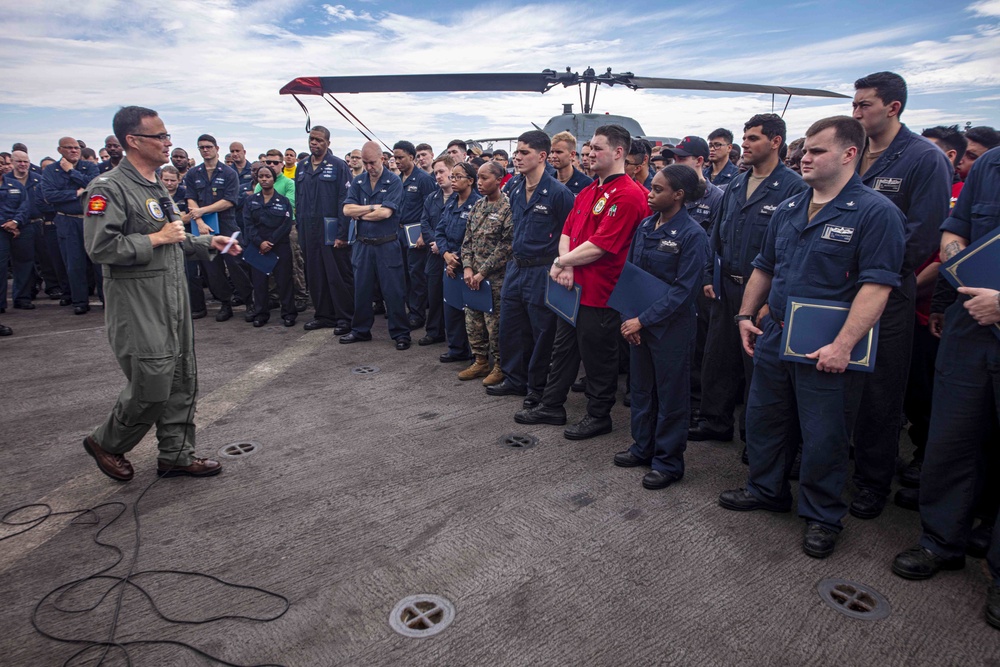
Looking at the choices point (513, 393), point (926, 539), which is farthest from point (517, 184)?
point (926, 539)

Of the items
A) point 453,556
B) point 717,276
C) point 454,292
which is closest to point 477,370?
point 454,292

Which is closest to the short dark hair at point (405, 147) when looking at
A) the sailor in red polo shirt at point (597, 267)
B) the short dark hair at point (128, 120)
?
the sailor in red polo shirt at point (597, 267)

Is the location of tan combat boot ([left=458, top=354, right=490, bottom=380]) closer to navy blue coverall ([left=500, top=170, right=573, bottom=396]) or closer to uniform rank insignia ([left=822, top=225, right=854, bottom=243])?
navy blue coverall ([left=500, top=170, right=573, bottom=396])

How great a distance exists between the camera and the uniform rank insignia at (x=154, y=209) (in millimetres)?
3156

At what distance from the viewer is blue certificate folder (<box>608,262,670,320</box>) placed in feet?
10.6

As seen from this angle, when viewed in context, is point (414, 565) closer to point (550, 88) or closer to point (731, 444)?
point (731, 444)

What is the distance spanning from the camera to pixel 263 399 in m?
4.73

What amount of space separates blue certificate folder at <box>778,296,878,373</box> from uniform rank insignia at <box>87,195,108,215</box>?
3.27 metres

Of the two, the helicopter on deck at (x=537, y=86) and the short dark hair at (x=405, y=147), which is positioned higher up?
the helicopter on deck at (x=537, y=86)

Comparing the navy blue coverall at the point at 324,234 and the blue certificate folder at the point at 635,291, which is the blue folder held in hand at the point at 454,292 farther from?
the blue certificate folder at the point at 635,291

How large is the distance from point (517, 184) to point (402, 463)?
7.60ft

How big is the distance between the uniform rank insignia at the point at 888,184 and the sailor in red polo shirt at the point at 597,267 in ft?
3.89

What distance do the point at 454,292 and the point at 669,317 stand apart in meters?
2.61

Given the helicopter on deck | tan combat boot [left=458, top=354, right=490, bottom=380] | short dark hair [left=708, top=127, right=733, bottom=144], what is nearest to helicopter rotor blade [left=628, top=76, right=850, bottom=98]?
the helicopter on deck
